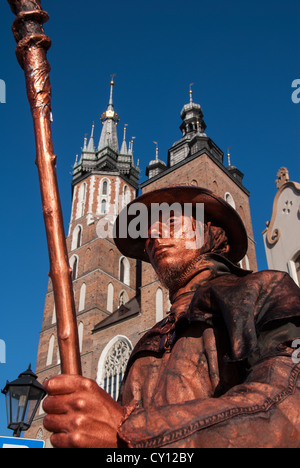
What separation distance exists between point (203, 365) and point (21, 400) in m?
4.16

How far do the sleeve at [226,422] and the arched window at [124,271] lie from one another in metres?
32.0

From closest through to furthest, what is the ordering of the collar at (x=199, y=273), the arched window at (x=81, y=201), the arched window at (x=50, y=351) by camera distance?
the collar at (x=199, y=273), the arched window at (x=50, y=351), the arched window at (x=81, y=201)

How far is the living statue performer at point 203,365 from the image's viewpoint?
45.0 inches

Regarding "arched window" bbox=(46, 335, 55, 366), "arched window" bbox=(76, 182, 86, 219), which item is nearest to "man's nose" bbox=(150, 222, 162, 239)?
"arched window" bbox=(46, 335, 55, 366)

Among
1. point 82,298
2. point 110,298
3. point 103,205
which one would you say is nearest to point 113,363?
point 110,298

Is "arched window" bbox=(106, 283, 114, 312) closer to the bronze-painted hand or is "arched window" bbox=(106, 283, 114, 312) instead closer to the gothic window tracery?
the gothic window tracery

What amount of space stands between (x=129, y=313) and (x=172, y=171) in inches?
384

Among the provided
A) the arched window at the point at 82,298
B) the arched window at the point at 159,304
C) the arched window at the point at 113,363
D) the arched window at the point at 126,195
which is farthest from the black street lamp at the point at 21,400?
the arched window at the point at 126,195

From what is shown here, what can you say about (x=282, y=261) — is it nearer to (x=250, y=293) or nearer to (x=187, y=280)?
(x=187, y=280)

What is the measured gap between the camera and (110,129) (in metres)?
47.0

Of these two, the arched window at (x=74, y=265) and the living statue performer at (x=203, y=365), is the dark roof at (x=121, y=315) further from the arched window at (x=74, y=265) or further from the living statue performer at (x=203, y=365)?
the living statue performer at (x=203, y=365)

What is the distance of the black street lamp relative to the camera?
515 cm

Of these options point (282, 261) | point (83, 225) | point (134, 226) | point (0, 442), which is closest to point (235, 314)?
point (134, 226)

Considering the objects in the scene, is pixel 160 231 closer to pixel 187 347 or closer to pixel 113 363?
pixel 187 347
